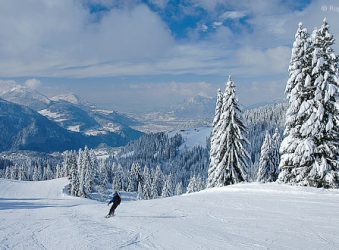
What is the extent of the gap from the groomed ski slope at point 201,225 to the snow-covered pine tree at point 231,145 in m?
14.2

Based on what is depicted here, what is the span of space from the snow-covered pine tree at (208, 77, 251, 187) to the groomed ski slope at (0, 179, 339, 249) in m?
14.2

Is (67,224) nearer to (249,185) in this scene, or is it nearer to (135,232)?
(135,232)

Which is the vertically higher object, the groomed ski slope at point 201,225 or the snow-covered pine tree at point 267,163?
the snow-covered pine tree at point 267,163

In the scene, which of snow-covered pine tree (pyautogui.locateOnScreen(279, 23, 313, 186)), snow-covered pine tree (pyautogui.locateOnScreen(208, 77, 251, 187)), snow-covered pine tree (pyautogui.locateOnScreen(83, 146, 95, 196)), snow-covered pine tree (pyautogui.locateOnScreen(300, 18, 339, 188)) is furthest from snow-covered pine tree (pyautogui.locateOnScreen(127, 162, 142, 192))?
snow-covered pine tree (pyautogui.locateOnScreen(300, 18, 339, 188))

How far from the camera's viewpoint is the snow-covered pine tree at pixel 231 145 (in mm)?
38531

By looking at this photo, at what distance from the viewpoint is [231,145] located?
38844 mm

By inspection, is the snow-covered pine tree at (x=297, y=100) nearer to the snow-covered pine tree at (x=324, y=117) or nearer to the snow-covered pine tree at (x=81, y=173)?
the snow-covered pine tree at (x=324, y=117)

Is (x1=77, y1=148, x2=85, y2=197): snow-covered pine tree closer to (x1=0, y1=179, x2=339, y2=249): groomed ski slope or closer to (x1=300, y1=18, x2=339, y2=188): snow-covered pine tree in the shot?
(x1=0, y1=179, x2=339, y2=249): groomed ski slope

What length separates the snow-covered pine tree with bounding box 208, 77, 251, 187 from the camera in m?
38.5

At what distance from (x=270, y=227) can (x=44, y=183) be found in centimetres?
10252

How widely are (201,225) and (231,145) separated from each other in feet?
78.4

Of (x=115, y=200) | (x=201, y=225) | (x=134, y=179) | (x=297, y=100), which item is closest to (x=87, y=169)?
(x=134, y=179)

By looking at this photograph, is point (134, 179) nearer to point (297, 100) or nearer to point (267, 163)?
point (267, 163)

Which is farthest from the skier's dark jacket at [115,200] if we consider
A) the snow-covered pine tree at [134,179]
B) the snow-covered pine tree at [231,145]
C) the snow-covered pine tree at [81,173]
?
the snow-covered pine tree at [134,179]
